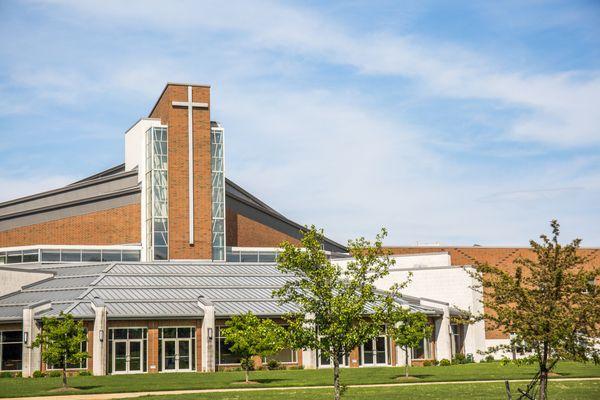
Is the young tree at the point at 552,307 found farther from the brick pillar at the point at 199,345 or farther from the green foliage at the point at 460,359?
the green foliage at the point at 460,359

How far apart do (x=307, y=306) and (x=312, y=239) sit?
223 cm

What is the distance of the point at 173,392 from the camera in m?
38.8

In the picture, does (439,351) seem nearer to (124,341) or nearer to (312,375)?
(312,375)

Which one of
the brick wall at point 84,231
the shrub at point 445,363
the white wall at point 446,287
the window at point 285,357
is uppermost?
the brick wall at point 84,231

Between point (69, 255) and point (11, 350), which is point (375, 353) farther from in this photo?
point (69, 255)

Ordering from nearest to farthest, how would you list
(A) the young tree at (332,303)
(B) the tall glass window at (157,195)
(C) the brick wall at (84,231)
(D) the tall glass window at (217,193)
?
(A) the young tree at (332,303)
(B) the tall glass window at (157,195)
(D) the tall glass window at (217,193)
(C) the brick wall at (84,231)

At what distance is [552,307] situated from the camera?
24.4m

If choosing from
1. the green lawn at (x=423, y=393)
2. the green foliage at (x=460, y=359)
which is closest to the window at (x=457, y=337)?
the green foliage at (x=460, y=359)

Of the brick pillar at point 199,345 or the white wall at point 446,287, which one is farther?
the white wall at point 446,287

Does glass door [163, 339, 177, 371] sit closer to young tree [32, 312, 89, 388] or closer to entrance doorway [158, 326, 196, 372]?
entrance doorway [158, 326, 196, 372]

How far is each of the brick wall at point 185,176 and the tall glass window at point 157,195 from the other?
67cm

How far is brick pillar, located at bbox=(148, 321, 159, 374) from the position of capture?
5850 cm

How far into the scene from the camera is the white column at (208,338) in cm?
5872

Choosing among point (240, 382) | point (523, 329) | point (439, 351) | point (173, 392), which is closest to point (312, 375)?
point (240, 382)
